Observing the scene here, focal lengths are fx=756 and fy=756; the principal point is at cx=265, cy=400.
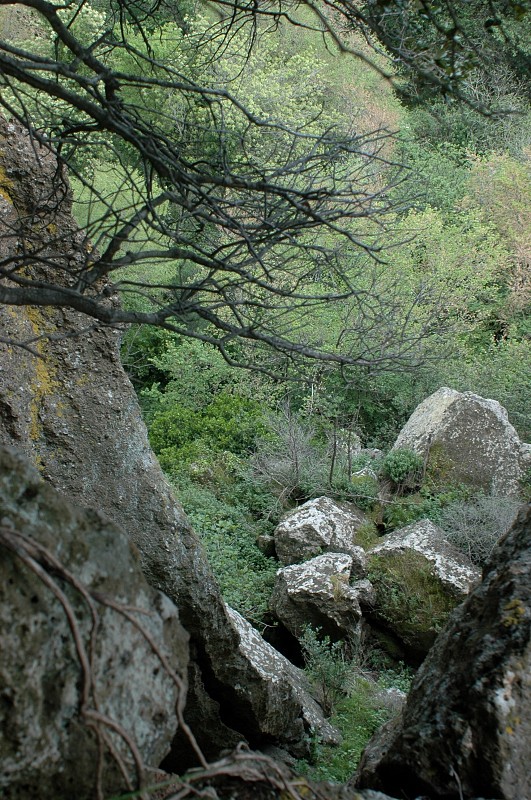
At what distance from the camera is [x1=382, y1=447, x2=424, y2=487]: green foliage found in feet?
Result: 35.0

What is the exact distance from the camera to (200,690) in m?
4.57

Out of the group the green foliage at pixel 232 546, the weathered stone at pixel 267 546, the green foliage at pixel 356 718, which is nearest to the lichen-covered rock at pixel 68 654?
the green foliage at pixel 356 718

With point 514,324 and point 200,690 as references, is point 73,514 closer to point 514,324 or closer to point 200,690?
point 200,690

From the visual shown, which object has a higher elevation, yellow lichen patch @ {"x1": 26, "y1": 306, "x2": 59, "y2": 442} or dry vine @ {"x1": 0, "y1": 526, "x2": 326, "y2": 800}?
yellow lichen patch @ {"x1": 26, "y1": 306, "x2": 59, "y2": 442}

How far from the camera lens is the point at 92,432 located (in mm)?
4203

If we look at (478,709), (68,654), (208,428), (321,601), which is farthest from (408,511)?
(68,654)

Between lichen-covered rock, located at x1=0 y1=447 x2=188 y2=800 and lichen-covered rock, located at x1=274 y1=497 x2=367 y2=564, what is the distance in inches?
283

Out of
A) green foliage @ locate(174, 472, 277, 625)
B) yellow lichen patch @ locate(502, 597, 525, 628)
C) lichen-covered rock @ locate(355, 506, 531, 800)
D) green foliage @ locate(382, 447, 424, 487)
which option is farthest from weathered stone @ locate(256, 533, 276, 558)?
yellow lichen patch @ locate(502, 597, 525, 628)

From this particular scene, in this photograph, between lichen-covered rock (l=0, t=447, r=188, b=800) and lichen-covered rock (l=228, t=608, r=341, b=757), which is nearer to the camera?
lichen-covered rock (l=0, t=447, r=188, b=800)

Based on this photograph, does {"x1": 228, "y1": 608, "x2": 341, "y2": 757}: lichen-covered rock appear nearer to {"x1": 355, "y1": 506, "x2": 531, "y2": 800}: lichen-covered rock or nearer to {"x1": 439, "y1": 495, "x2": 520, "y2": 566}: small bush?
{"x1": 355, "y1": 506, "x2": 531, "y2": 800}: lichen-covered rock

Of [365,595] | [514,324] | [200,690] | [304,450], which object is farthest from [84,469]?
[514,324]

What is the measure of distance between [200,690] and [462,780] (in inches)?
98.8

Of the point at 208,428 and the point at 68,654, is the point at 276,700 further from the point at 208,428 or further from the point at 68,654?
the point at 208,428

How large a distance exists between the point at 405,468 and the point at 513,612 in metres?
8.08
